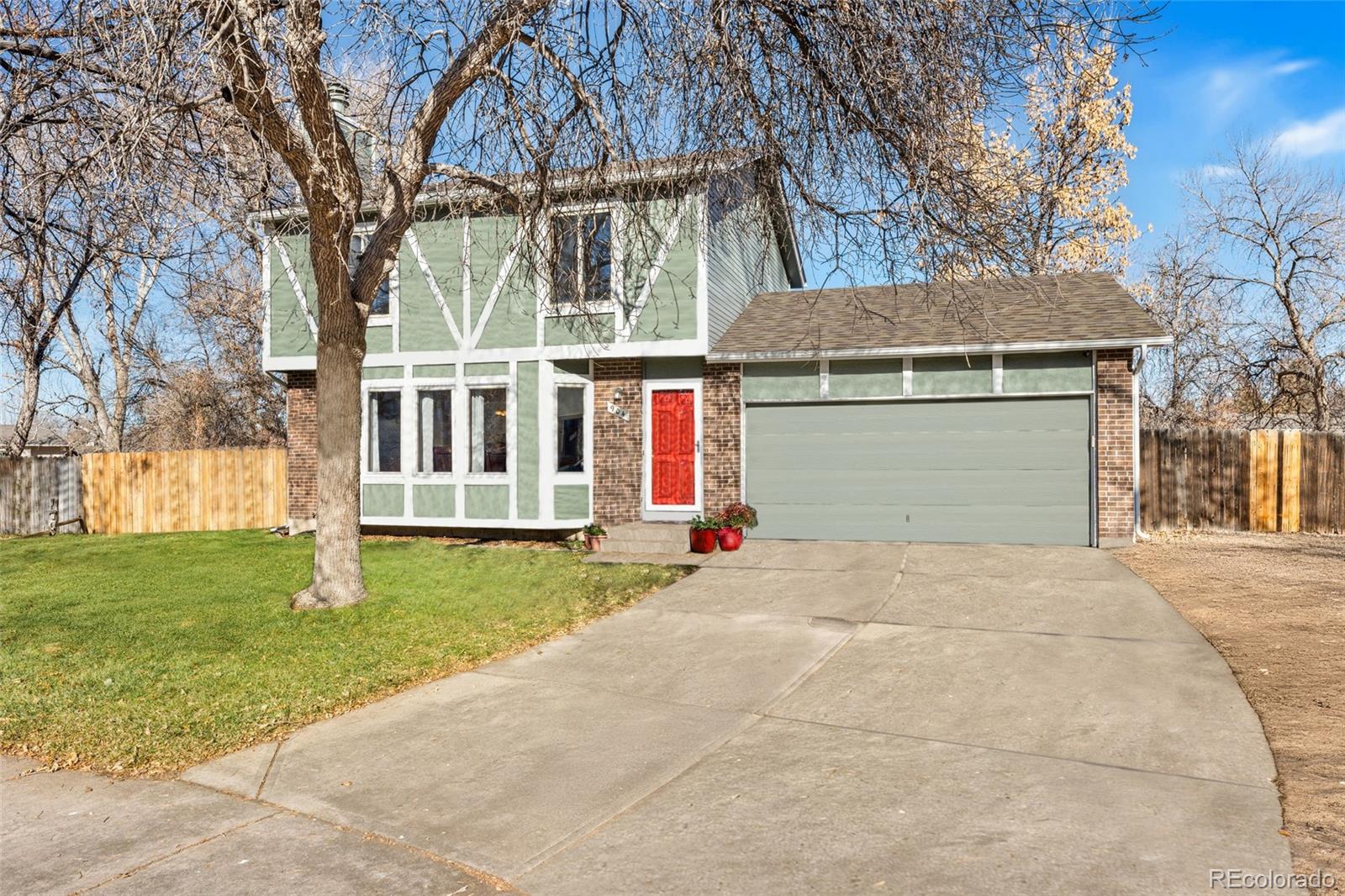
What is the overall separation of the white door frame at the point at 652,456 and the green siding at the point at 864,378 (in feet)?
7.14

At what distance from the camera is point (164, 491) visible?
1748cm

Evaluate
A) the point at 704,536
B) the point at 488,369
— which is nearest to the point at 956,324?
the point at 704,536

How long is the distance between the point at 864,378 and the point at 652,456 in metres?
3.60

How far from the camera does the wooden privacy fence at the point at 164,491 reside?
17.4 metres

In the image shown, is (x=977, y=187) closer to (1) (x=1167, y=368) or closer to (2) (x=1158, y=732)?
(2) (x=1158, y=732)

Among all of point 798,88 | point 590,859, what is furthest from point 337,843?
point 798,88

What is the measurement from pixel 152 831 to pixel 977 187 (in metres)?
7.05

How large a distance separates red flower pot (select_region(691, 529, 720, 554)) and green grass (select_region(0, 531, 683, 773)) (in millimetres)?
1157

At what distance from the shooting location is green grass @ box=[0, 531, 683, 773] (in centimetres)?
507

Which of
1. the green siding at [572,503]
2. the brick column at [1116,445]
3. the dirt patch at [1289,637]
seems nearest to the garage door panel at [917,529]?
the brick column at [1116,445]

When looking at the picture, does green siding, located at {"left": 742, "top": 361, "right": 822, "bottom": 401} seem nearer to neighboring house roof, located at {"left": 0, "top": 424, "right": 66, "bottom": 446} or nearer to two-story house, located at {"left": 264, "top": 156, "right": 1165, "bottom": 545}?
two-story house, located at {"left": 264, "top": 156, "right": 1165, "bottom": 545}

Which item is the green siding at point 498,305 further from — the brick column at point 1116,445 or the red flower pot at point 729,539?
the brick column at point 1116,445

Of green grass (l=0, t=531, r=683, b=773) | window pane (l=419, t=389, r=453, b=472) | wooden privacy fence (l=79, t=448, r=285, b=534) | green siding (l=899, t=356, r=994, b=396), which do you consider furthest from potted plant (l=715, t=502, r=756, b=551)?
wooden privacy fence (l=79, t=448, r=285, b=534)

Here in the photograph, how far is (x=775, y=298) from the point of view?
15.9m
